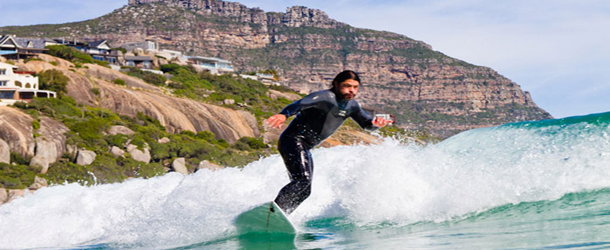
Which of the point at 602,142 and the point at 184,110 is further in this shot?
the point at 184,110

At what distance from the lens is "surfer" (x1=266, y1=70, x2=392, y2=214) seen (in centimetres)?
681

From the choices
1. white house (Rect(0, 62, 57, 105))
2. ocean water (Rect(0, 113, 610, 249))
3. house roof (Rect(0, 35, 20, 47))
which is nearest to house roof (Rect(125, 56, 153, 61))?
house roof (Rect(0, 35, 20, 47))

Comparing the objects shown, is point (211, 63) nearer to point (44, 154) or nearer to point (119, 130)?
point (119, 130)

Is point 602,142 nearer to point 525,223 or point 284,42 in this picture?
point 525,223

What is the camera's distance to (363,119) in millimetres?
7293

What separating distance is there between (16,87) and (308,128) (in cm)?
4766

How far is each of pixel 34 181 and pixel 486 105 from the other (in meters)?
168

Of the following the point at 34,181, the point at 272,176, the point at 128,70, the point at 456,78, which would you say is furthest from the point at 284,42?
the point at 272,176

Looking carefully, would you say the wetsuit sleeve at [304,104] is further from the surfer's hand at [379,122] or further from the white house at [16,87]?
the white house at [16,87]

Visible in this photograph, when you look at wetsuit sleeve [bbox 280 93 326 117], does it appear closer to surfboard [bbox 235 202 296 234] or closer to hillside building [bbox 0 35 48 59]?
surfboard [bbox 235 202 296 234]

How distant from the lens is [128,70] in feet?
252

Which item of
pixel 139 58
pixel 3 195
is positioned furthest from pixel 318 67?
pixel 3 195

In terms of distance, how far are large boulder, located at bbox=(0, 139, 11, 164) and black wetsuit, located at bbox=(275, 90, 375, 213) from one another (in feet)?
112

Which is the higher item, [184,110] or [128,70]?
[128,70]
